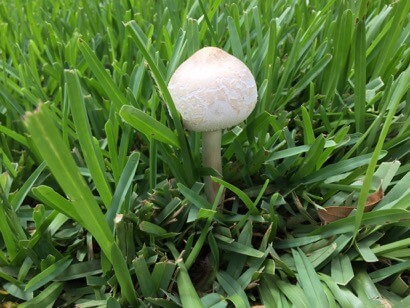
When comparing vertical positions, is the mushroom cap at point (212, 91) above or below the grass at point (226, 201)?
above

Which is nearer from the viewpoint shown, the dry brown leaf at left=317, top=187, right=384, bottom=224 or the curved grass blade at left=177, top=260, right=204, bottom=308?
the curved grass blade at left=177, top=260, right=204, bottom=308

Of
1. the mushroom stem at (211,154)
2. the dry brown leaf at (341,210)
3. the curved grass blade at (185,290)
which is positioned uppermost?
the mushroom stem at (211,154)

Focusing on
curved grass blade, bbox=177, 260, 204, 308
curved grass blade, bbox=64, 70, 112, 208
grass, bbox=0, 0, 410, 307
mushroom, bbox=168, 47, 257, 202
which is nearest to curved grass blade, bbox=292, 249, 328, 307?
grass, bbox=0, 0, 410, 307

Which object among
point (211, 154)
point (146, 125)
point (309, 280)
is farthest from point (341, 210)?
point (146, 125)

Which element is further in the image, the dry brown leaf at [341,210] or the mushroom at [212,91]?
the dry brown leaf at [341,210]

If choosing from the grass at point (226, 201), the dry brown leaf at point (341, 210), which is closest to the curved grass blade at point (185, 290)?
the grass at point (226, 201)

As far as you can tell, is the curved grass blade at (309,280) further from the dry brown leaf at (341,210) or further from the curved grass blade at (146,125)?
the curved grass blade at (146,125)

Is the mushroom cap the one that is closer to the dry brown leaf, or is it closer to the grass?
the grass
